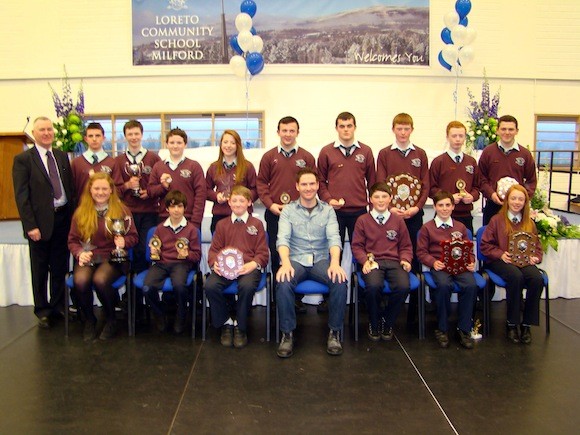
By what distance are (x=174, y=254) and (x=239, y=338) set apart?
839 mm

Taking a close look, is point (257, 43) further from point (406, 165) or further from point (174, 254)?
point (174, 254)

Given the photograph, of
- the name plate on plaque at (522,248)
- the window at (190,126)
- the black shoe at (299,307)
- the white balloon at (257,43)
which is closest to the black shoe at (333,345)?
the black shoe at (299,307)

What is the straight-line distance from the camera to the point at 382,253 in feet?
11.9

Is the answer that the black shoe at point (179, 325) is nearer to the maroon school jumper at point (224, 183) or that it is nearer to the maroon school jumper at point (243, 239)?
the maroon school jumper at point (243, 239)

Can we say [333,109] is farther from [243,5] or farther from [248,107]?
[243,5]

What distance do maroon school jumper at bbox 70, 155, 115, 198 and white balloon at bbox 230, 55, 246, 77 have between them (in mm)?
4476

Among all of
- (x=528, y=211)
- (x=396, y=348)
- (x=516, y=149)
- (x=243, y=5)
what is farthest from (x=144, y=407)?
(x=243, y=5)

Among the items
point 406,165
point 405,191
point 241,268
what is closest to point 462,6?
point 406,165

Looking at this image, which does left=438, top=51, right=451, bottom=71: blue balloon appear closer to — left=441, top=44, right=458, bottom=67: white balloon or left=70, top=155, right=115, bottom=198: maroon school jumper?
left=441, top=44, right=458, bottom=67: white balloon

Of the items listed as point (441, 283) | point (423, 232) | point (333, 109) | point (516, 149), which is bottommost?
point (441, 283)

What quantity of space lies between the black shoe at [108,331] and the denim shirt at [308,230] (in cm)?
148

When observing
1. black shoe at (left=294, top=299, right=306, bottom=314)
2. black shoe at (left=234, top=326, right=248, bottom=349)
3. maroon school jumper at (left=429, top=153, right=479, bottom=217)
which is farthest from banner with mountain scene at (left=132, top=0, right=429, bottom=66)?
black shoe at (left=234, top=326, right=248, bottom=349)

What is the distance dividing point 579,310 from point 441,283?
1.69 m

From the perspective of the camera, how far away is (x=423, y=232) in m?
3.69
